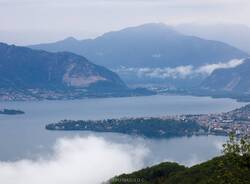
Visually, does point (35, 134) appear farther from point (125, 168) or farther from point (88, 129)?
point (125, 168)

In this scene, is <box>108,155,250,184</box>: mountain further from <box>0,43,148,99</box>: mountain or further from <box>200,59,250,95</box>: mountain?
<box>200,59,250,95</box>: mountain

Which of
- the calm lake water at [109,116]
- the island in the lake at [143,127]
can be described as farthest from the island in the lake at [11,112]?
the island in the lake at [143,127]

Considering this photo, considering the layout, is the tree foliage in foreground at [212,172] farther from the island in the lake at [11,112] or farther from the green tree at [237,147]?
the island in the lake at [11,112]

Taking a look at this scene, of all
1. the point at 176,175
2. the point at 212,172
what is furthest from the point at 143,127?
the point at 212,172

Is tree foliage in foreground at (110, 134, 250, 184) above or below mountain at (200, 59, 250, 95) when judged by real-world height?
below

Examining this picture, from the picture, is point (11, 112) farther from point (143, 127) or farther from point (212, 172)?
point (212, 172)

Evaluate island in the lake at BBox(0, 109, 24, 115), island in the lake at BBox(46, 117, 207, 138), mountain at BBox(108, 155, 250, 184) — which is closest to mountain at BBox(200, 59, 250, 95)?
island in the lake at BBox(0, 109, 24, 115)
